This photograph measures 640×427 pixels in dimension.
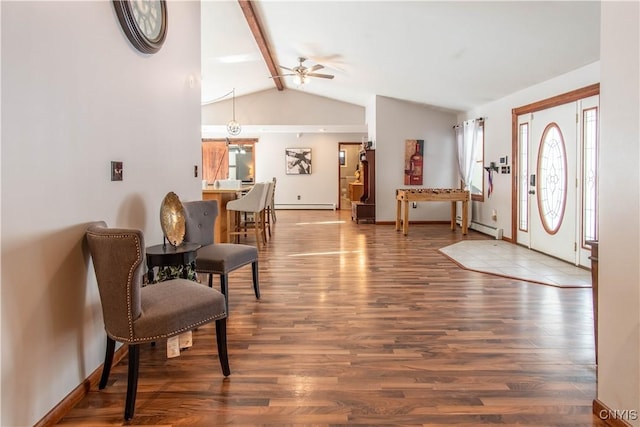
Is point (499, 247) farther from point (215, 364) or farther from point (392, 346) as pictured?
point (215, 364)

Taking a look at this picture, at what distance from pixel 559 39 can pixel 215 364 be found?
4346mm

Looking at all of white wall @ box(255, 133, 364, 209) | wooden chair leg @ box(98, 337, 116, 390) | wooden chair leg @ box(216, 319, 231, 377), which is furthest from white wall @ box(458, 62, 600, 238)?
wooden chair leg @ box(98, 337, 116, 390)

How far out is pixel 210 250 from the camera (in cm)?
324

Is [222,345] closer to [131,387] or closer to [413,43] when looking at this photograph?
[131,387]

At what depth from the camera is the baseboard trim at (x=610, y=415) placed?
1.64m

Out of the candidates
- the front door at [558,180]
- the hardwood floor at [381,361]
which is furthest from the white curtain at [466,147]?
the hardwood floor at [381,361]

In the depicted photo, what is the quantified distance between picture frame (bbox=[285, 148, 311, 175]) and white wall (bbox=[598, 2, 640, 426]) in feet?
36.7

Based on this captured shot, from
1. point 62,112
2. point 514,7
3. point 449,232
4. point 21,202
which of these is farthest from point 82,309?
point 449,232

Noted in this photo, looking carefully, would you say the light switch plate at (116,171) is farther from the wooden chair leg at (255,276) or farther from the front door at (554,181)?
the front door at (554,181)

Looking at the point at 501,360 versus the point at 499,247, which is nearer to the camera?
the point at 501,360

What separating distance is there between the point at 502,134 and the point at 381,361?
5.59 m

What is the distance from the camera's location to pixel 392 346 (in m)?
2.55

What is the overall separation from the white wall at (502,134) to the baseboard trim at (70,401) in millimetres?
5468

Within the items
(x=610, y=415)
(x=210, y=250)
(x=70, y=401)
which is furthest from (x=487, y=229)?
(x=70, y=401)
